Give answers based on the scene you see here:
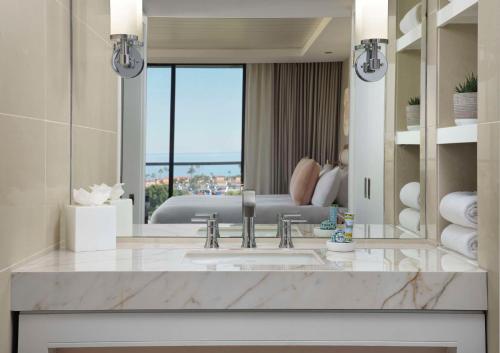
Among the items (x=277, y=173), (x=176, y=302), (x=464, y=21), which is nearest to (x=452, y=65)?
(x=464, y=21)

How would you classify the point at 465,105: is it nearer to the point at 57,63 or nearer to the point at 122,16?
the point at 122,16

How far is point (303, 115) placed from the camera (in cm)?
227

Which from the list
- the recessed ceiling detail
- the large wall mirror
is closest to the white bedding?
the large wall mirror

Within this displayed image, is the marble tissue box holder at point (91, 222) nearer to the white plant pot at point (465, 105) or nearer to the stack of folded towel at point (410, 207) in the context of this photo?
the stack of folded towel at point (410, 207)

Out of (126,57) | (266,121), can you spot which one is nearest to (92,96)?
(126,57)

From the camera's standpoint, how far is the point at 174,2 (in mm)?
2258

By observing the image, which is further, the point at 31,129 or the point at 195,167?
the point at 195,167

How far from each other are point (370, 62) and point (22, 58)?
3.98 feet

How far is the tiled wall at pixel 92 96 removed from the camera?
222 cm

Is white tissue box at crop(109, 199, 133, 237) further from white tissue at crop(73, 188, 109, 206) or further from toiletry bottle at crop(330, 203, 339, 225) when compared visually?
toiletry bottle at crop(330, 203, 339, 225)

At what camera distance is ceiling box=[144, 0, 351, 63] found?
225cm

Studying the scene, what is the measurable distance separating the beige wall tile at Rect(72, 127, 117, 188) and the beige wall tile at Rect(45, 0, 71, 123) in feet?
0.36

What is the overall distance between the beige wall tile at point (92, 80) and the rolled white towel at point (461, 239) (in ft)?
4.17

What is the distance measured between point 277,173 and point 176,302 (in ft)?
2.41
